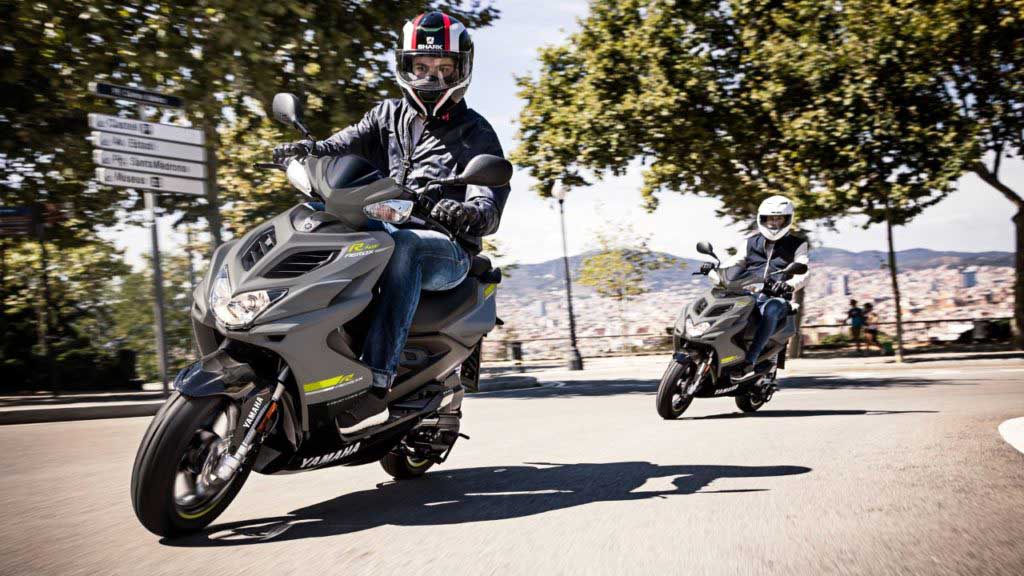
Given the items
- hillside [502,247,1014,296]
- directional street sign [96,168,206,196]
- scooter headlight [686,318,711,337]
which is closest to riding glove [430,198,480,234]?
scooter headlight [686,318,711,337]

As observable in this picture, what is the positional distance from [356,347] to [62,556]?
1.43 metres

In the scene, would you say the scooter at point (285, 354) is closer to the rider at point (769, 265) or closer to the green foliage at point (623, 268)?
the rider at point (769, 265)

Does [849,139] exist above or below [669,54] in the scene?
below

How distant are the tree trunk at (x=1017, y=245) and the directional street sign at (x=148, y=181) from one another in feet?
64.8

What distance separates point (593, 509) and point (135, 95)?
994 centimetres

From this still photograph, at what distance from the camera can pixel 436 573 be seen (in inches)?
117

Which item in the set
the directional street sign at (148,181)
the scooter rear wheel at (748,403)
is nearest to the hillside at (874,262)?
the directional street sign at (148,181)

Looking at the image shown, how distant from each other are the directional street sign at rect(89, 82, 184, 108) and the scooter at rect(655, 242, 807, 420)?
757 cm

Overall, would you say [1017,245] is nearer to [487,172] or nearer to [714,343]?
[714,343]

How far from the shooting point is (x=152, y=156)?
11938mm

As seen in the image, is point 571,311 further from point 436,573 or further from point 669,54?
point 436,573

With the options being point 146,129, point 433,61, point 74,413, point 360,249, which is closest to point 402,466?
point 360,249

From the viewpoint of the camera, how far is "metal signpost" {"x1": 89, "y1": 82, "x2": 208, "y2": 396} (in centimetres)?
1147

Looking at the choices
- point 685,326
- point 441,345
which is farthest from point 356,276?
point 685,326
